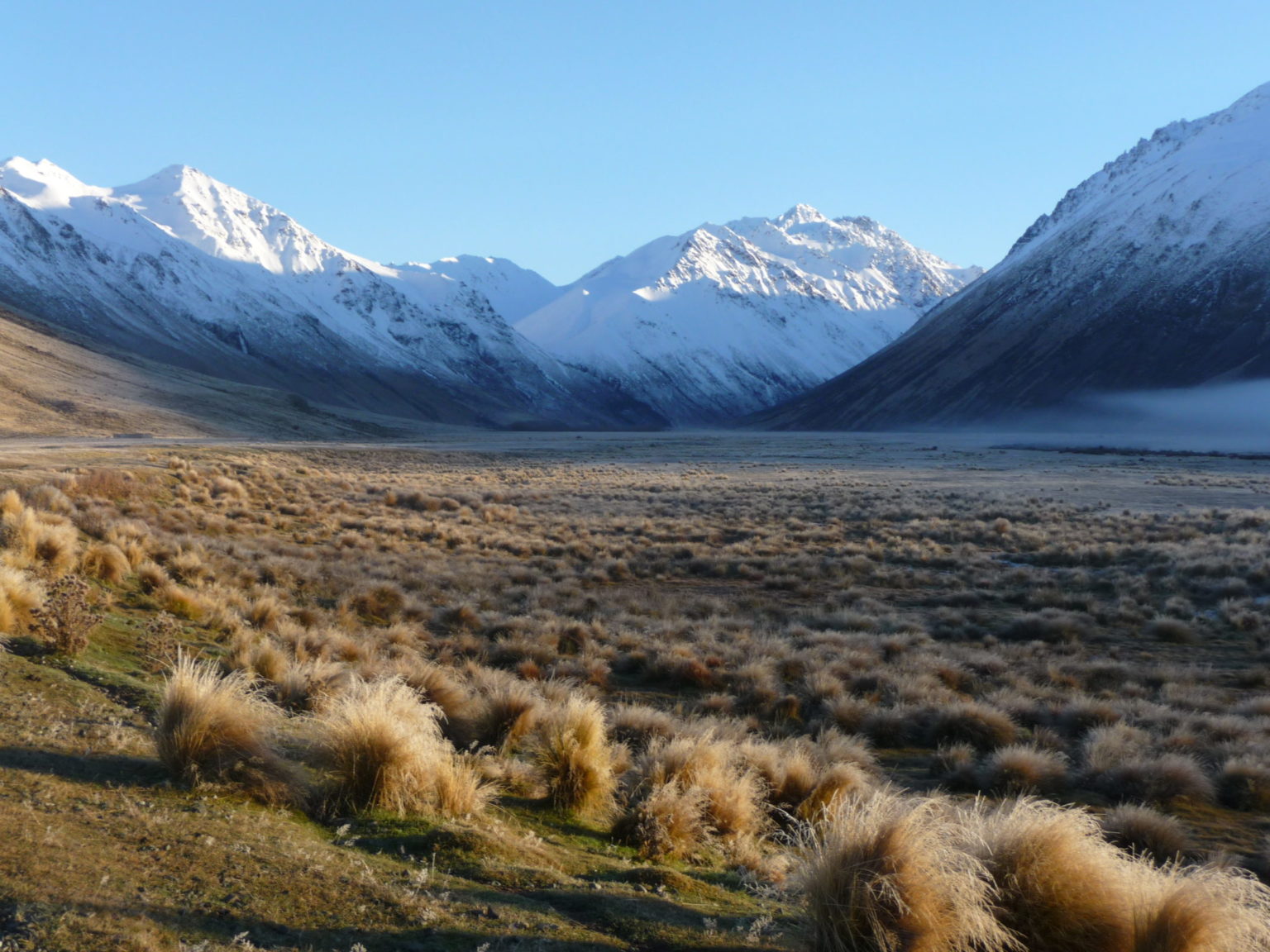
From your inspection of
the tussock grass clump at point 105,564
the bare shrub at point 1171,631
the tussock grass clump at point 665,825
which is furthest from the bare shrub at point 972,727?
the tussock grass clump at point 105,564

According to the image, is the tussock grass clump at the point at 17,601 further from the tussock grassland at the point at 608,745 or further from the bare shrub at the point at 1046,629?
the bare shrub at the point at 1046,629

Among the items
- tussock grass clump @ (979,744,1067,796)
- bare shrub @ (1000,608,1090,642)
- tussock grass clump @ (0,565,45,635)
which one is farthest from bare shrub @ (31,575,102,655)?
bare shrub @ (1000,608,1090,642)

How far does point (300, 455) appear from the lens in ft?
187

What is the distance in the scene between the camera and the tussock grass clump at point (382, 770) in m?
5.36

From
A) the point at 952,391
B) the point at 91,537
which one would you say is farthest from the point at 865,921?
the point at 952,391

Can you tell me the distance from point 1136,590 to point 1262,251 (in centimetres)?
16840

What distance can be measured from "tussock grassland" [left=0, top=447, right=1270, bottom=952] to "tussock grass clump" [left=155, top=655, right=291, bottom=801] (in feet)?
0.06

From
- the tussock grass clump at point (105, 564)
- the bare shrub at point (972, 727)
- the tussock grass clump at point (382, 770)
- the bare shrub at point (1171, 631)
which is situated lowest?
the bare shrub at point (972, 727)

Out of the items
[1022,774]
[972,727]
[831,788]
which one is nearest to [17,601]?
[831,788]

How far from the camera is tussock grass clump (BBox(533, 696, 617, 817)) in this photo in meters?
6.40

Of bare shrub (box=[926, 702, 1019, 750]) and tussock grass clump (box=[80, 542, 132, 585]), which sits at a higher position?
tussock grass clump (box=[80, 542, 132, 585])

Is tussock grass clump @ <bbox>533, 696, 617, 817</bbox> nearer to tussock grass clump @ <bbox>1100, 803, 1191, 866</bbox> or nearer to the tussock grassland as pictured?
the tussock grassland

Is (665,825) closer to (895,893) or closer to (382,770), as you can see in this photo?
(382,770)

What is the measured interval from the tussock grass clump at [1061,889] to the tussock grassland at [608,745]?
0.6 inches
